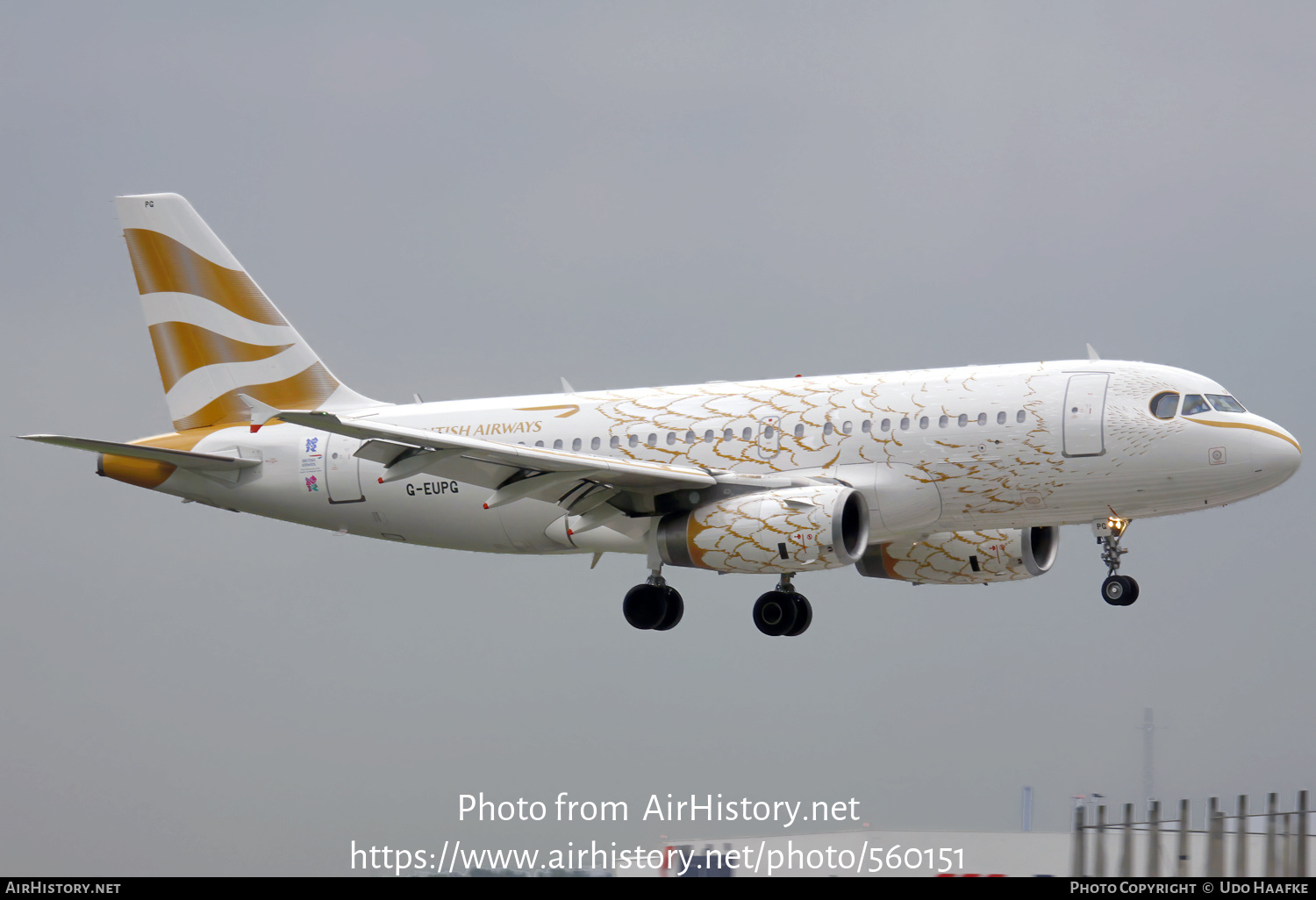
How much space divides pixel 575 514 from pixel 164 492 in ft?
35.5

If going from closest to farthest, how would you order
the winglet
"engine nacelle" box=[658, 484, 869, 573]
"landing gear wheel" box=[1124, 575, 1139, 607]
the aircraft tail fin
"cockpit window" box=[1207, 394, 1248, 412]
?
1. "engine nacelle" box=[658, 484, 869, 573]
2. "cockpit window" box=[1207, 394, 1248, 412]
3. "landing gear wheel" box=[1124, 575, 1139, 607]
4. the winglet
5. the aircraft tail fin

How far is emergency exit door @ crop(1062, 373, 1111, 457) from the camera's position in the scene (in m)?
30.5

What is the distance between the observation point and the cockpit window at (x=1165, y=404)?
101 feet

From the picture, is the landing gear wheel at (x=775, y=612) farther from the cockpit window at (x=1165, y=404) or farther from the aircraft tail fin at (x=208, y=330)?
the aircraft tail fin at (x=208, y=330)

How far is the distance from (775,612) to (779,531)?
558 cm

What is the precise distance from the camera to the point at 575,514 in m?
33.7

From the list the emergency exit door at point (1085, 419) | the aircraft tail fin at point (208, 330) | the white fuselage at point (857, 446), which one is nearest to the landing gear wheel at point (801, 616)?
the white fuselage at point (857, 446)

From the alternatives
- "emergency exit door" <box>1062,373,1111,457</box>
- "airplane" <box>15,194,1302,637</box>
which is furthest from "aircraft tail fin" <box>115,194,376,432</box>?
"emergency exit door" <box>1062,373,1111,457</box>

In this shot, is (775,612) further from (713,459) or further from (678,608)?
(713,459)

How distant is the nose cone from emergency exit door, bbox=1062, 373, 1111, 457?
3077 millimetres

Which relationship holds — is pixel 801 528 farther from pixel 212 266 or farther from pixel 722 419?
pixel 212 266

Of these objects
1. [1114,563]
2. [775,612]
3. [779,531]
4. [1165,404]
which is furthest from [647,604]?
[1165,404]

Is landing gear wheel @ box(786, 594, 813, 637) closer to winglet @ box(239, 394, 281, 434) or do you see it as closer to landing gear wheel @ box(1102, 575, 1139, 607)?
landing gear wheel @ box(1102, 575, 1139, 607)
